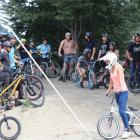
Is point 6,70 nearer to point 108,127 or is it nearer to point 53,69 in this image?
point 108,127

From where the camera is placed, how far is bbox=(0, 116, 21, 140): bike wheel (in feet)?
41.4

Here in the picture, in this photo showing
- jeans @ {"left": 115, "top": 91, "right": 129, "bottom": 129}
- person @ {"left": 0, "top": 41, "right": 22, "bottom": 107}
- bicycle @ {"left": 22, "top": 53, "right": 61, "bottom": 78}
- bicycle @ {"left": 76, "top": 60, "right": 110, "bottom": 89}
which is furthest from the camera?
bicycle @ {"left": 22, "top": 53, "right": 61, "bottom": 78}

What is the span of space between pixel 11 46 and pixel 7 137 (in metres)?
3.65

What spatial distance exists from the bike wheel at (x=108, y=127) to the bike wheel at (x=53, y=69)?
825 centimetres

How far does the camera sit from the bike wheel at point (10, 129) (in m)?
12.6

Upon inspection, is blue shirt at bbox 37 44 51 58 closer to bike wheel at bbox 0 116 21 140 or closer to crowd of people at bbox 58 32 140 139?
crowd of people at bbox 58 32 140 139

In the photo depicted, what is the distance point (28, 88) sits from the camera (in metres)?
15.0

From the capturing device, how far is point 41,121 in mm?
14141

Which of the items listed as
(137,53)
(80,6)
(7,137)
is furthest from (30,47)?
(7,137)

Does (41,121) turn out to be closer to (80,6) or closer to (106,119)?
(106,119)

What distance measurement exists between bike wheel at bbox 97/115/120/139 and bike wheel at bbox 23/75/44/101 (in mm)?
2899

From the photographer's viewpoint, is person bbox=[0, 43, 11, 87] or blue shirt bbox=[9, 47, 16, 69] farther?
blue shirt bbox=[9, 47, 16, 69]

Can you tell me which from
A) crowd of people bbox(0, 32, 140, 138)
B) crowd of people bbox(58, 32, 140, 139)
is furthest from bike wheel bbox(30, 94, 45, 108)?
crowd of people bbox(58, 32, 140, 139)

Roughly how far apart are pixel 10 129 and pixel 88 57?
670 cm
